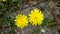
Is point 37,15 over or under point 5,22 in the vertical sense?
over

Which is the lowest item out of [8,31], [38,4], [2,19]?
[8,31]

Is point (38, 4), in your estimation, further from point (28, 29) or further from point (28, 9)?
point (28, 29)

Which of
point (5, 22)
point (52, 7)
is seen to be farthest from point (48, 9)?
point (5, 22)

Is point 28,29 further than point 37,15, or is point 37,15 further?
point 28,29

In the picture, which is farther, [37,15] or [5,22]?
[5,22]

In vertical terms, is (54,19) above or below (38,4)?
below

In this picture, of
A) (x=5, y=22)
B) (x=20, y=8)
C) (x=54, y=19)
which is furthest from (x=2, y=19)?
(x=54, y=19)

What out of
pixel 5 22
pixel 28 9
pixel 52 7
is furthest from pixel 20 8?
pixel 52 7

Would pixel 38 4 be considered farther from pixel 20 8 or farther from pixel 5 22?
pixel 5 22
